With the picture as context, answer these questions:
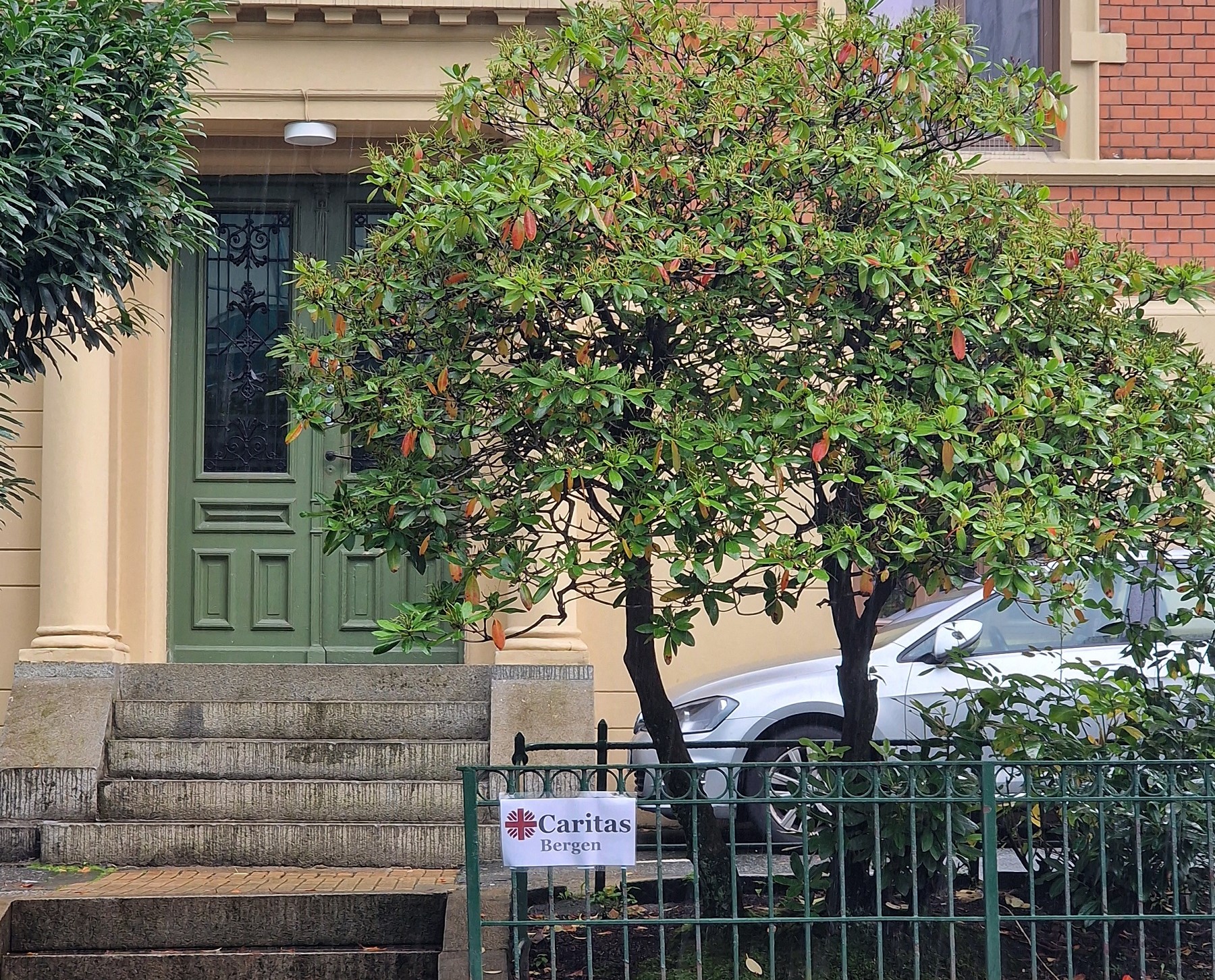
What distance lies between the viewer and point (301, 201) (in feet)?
35.3

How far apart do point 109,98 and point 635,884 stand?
159 inches

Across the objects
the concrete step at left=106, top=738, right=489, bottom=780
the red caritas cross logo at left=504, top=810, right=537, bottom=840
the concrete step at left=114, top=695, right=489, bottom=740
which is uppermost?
the red caritas cross logo at left=504, top=810, right=537, bottom=840

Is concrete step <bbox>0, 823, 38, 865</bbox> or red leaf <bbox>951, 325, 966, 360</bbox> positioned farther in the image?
concrete step <bbox>0, 823, 38, 865</bbox>

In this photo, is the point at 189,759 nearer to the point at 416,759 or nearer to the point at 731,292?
the point at 416,759


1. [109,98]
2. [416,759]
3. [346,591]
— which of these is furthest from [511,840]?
[346,591]

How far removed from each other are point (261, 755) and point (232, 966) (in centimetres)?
241

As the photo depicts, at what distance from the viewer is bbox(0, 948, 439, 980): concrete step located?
6.44 m

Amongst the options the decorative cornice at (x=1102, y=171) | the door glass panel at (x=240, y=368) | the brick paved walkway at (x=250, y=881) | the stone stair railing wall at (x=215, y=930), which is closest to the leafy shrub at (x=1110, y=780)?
the stone stair railing wall at (x=215, y=930)

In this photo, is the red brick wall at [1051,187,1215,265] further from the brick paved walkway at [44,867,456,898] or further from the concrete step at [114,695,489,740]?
the brick paved walkway at [44,867,456,898]

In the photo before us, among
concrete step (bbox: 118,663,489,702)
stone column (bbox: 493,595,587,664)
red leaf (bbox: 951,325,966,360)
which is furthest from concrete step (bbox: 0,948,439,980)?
red leaf (bbox: 951,325,966,360)

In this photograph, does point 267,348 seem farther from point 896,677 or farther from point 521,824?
point 521,824

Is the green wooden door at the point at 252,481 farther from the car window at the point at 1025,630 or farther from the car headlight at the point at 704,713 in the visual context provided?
the car window at the point at 1025,630

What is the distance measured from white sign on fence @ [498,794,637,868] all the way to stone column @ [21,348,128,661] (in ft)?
17.5

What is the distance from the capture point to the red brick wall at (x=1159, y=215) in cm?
1116
